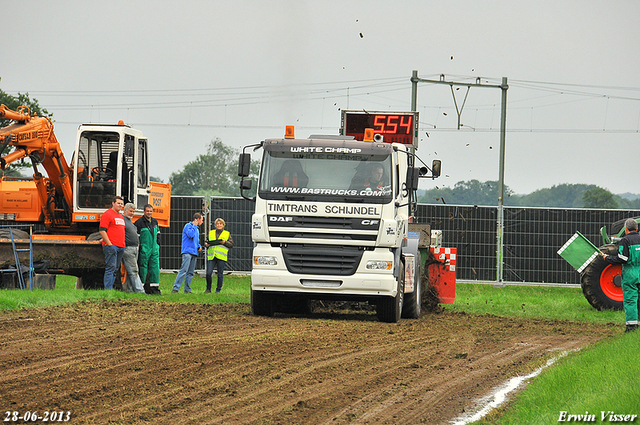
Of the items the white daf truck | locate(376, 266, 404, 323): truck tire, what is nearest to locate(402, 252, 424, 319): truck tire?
locate(376, 266, 404, 323): truck tire

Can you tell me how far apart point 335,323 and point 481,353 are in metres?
3.30

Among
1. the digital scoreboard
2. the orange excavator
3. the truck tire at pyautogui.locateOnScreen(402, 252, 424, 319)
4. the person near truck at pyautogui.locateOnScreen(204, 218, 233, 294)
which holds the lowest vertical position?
the truck tire at pyautogui.locateOnScreen(402, 252, 424, 319)

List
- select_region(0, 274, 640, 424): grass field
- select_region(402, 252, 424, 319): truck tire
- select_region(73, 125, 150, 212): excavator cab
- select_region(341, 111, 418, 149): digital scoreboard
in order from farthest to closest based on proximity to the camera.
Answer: select_region(73, 125, 150, 212): excavator cab
select_region(341, 111, 418, 149): digital scoreboard
select_region(402, 252, 424, 319): truck tire
select_region(0, 274, 640, 424): grass field

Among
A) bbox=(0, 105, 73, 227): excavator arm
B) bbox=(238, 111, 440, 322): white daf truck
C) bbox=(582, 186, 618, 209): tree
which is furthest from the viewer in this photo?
bbox=(582, 186, 618, 209): tree

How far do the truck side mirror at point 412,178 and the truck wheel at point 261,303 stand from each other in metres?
3.02

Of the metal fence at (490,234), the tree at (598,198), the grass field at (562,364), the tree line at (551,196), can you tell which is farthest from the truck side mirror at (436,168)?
the tree at (598,198)

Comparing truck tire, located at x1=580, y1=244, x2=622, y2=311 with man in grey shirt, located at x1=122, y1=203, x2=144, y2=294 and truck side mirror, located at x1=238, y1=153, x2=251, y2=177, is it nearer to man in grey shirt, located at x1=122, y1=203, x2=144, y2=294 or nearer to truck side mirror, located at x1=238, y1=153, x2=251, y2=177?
truck side mirror, located at x1=238, y1=153, x2=251, y2=177

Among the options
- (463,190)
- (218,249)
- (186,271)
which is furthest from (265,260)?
(463,190)

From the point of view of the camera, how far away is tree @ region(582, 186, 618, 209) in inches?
3091

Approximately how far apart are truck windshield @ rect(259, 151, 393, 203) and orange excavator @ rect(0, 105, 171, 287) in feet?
18.9

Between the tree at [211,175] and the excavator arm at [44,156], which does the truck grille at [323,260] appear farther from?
the tree at [211,175]

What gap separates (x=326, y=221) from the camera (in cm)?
1305

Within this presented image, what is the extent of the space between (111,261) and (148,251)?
1.47 metres

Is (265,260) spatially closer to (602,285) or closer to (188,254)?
(188,254)
